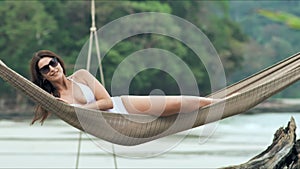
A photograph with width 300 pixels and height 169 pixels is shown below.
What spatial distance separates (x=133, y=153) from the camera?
909 centimetres

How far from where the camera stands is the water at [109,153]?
7.89 meters

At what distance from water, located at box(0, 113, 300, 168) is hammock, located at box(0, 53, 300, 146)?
3.85 meters

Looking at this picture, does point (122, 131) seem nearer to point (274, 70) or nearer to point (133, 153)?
point (274, 70)

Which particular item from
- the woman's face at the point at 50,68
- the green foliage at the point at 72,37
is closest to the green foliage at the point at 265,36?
the green foliage at the point at 72,37

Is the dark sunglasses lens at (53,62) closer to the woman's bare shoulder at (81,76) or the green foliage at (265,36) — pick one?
the woman's bare shoulder at (81,76)

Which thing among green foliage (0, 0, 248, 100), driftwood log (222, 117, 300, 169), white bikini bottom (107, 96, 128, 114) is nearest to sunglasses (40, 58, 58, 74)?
white bikini bottom (107, 96, 128, 114)

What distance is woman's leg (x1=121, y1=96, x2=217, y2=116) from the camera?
Result: 3.49m

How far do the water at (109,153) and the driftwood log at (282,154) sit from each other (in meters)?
3.74

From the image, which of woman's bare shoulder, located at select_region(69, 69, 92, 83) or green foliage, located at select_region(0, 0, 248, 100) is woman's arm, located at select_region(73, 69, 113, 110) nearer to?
woman's bare shoulder, located at select_region(69, 69, 92, 83)

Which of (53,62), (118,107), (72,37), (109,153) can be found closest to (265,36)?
(72,37)

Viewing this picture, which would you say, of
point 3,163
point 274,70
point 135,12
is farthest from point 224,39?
point 274,70

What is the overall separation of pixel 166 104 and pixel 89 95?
0.31 metres

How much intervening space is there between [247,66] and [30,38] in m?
8.81

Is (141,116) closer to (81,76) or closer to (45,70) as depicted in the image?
(81,76)
